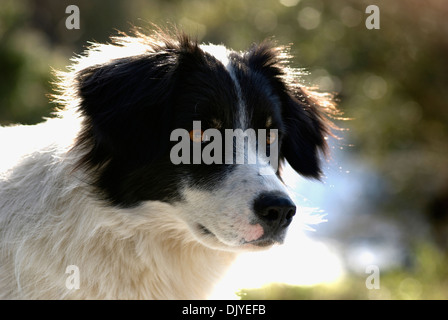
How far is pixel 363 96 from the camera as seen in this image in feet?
39.1

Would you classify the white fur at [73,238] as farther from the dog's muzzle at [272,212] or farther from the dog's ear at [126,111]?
the dog's muzzle at [272,212]

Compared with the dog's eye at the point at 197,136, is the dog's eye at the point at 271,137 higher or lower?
higher

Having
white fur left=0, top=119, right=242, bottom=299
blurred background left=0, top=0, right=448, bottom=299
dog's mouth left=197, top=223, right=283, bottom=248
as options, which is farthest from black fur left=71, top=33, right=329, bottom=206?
blurred background left=0, top=0, right=448, bottom=299

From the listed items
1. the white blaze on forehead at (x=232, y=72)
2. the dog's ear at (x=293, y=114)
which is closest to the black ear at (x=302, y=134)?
the dog's ear at (x=293, y=114)

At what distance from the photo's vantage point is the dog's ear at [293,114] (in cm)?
392

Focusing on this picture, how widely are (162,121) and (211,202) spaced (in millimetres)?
561

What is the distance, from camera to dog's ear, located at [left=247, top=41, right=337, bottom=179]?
12.9 ft

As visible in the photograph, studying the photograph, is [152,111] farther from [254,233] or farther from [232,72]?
[254,233]

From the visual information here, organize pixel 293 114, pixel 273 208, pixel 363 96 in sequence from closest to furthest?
pixel 273 208, pixel 293 114, pixel 363 96

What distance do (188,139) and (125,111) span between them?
14.9 inches

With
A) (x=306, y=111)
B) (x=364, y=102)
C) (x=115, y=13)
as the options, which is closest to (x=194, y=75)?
(x=306, y=111)

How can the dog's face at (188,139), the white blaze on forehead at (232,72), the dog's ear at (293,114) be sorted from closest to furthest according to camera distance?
the dog's face at (188,139)
the white blaze on forehead at (232,72)
the dog's ear at (293,114)

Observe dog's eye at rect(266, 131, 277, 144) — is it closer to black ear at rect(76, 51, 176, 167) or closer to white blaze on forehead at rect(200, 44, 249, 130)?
white blaze on forehead at rect(200, 44, 249, 130)

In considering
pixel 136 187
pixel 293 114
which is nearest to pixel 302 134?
pixel 293 114
